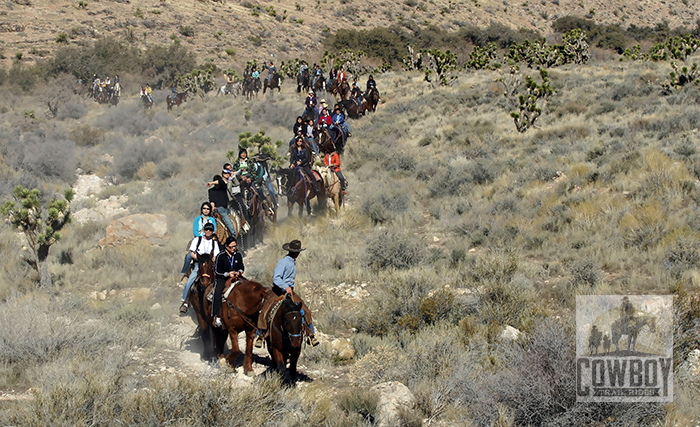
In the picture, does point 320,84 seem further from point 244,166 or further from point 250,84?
point 244,166

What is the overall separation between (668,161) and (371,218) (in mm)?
7781

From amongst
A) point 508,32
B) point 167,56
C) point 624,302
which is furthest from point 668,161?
point 508,32

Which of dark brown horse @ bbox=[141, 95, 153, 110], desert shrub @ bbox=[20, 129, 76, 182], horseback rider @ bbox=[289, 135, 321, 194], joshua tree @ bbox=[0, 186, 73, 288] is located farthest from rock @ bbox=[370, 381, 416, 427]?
dark brown horse @ bbox=[141, 95, 153, 110]

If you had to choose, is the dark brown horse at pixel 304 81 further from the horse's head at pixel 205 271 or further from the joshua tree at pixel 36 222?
the horse's head at pixel 205 271

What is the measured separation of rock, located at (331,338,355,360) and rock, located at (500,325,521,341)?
7.28ft

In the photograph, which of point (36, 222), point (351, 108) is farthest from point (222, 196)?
point (351, 108)

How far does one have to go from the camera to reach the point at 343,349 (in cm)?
828

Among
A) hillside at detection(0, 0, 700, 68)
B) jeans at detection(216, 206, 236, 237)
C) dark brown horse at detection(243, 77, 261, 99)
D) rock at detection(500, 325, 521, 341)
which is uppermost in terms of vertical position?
hillside at detection(0, 0, 700, 68)

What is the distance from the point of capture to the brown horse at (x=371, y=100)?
28.3 m

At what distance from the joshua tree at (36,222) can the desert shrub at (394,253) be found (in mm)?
6861

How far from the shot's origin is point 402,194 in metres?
17.1

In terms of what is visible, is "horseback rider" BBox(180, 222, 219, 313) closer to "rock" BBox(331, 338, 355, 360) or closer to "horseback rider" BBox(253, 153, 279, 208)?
"rock" BBox(331, 338, 355, 360)

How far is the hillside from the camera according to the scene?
52.2 metres

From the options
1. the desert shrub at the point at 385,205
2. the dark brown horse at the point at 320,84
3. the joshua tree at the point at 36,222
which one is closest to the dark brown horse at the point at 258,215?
the desert shrub at the point at 385,205
